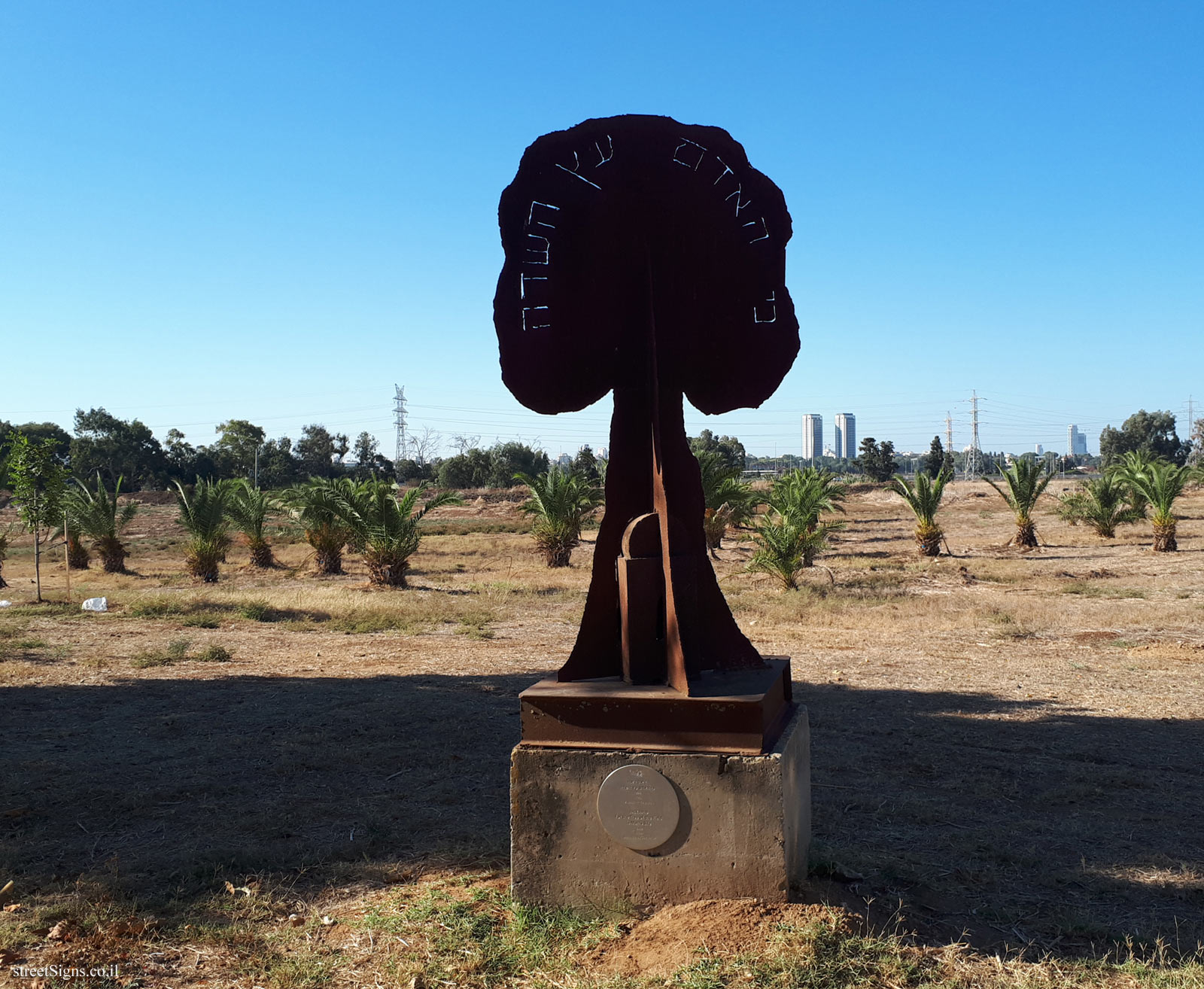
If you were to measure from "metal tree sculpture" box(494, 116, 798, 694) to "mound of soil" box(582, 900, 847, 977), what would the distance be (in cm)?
88

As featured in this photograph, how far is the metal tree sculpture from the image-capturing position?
12.1 feet

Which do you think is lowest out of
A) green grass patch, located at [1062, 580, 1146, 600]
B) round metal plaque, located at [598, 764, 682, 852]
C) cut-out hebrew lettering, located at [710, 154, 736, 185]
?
green grass patch, located at [1062, 580, 1146, 600]

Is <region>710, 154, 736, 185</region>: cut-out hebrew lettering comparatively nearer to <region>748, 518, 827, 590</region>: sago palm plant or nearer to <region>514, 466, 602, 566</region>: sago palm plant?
<region>748, 518, 827, 590</region>: sago palm plant

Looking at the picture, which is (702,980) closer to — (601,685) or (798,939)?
(798,939)

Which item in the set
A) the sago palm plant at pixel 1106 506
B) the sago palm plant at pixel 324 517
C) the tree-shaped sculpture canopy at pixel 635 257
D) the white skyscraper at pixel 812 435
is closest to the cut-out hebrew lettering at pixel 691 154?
the tree-shaped sculpture canopy at pixel 635 257

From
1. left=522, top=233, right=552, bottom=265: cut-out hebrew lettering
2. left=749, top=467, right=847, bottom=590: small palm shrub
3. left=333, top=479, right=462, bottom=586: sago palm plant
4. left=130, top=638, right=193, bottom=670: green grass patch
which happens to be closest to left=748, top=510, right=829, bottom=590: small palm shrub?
left=749, top=467, right=847, bottom=590: small palm shrub

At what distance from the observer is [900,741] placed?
6.27 metres

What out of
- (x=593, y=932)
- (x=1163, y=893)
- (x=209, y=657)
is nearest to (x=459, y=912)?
(x=593, y=932)

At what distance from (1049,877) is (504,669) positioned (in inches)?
227

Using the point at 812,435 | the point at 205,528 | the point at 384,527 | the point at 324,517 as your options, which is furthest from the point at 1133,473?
the point at 812,435

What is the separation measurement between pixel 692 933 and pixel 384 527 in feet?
44.0

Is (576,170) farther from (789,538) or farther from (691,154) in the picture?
(789,538)

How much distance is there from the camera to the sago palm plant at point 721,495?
58.8ft

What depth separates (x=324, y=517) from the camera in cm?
1775
